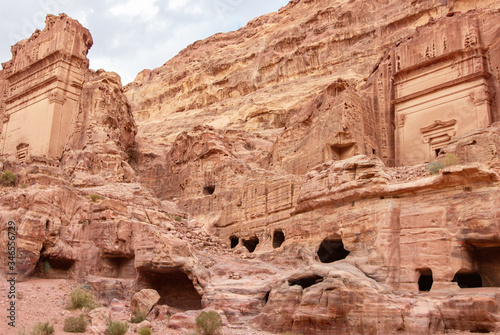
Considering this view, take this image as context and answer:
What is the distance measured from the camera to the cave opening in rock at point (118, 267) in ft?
62.5

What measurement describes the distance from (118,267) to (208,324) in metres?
7.22

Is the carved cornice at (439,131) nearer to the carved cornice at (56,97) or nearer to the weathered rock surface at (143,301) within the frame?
the weathered rock surface at (143,301)

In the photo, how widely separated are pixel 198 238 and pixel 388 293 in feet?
33.9

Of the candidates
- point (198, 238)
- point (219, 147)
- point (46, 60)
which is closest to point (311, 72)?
point (219, 147)

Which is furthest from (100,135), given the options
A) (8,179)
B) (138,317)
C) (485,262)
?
(485,262)

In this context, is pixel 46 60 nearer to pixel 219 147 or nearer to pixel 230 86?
pixel 219 147

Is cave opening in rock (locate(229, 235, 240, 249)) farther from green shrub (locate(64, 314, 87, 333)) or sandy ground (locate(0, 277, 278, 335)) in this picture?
green shrub (locate(64, 314, 87, 333))

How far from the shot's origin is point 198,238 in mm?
22359

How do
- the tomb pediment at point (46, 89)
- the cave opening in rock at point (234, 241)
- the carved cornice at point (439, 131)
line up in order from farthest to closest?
the tomb pediment at point (46, 89)
the cave opening in rock at point (234, 241)
the carved cornice at point (439, 131)

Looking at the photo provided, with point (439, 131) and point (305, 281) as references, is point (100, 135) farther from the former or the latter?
point (305, 281)

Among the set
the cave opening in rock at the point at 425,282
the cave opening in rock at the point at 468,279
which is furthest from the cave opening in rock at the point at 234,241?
the cave opening in rock at the point at 468,279

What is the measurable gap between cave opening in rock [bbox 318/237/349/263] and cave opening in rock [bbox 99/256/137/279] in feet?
23.3

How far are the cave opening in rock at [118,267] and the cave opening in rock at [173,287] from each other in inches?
41.2

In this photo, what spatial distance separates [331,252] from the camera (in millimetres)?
19953
